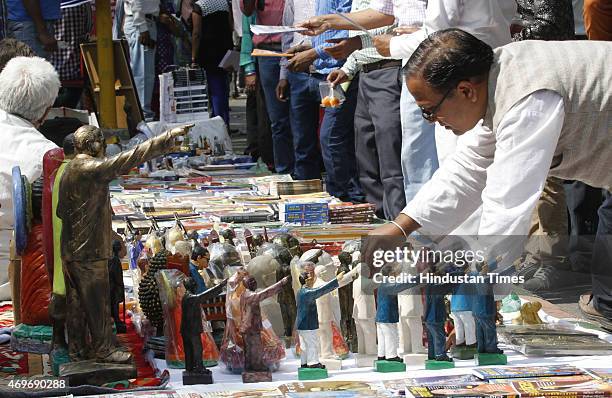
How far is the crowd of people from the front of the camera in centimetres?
292

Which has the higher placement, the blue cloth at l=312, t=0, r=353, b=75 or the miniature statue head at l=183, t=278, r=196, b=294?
the blue cloth at l=312, t=0, r=353, b=75

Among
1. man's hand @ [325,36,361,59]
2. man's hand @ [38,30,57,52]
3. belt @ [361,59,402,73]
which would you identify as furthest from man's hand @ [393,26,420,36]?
man's hand @ [38,30,57,52]

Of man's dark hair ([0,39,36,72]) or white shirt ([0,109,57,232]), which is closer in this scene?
white shirt ([0,109,57,232])

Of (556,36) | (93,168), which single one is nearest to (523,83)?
(93,168)

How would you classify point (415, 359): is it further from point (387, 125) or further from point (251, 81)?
point (251, 81)

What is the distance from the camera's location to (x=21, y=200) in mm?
3225

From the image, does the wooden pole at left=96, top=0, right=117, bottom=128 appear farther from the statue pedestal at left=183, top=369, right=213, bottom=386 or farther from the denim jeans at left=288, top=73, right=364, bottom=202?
the statue pedestal at left=183, top=369, right=213, bottom=386

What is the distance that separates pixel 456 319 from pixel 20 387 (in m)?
1.15

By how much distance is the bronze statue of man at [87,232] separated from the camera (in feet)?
9.57

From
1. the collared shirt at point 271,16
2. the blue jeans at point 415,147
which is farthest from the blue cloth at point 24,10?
the blue jeans at point 415,147

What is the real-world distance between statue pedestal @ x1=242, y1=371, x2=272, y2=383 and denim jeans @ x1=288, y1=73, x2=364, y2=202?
409 cm

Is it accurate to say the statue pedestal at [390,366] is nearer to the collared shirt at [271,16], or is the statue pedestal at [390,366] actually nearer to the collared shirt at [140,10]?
the collared shirt at [271,16]

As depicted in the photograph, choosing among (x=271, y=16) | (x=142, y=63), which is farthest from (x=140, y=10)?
(x=271, y=16)

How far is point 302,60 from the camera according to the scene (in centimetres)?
677
